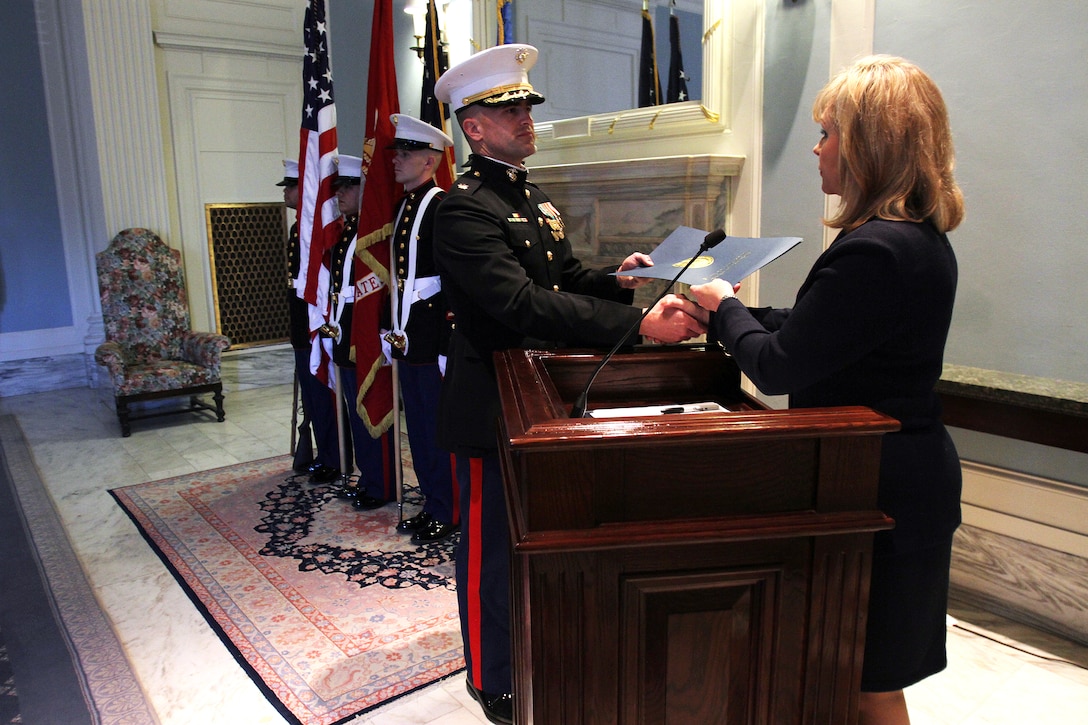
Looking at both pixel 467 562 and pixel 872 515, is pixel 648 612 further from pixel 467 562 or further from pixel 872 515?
pixel 467 562

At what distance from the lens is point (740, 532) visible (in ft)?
3.18

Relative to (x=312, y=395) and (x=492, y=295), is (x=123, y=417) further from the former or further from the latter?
(x=492, y=295)

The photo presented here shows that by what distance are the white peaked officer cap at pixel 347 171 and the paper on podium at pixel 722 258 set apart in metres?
2.57

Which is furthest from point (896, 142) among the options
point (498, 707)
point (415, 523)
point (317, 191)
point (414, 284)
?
point (317, 191)

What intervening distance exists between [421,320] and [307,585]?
3.55 ft

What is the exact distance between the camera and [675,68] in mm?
3365

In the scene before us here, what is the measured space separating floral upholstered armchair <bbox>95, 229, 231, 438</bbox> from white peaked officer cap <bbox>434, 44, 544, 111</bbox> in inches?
157

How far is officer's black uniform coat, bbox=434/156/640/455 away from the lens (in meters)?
1.57

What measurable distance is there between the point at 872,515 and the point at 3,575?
323 cm

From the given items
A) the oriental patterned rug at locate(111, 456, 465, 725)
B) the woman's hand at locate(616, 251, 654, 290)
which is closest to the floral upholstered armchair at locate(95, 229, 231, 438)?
the oriental patterned rug at locate(111, 456, 465, 725)

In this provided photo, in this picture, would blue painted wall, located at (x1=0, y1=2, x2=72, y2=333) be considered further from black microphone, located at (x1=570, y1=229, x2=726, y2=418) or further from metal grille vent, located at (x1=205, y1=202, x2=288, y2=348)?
black microphone, located at (x1=570, y1=229, x2=726, y2=418)

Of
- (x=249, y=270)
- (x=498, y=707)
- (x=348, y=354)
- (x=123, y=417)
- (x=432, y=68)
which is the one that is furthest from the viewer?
(x=249, y=270)

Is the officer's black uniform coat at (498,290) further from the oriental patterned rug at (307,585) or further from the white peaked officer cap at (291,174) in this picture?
the white peaked officer cap at (291,174)

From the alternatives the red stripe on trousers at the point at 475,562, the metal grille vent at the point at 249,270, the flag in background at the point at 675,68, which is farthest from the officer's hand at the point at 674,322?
the metal grille vent at the point at 249,270
